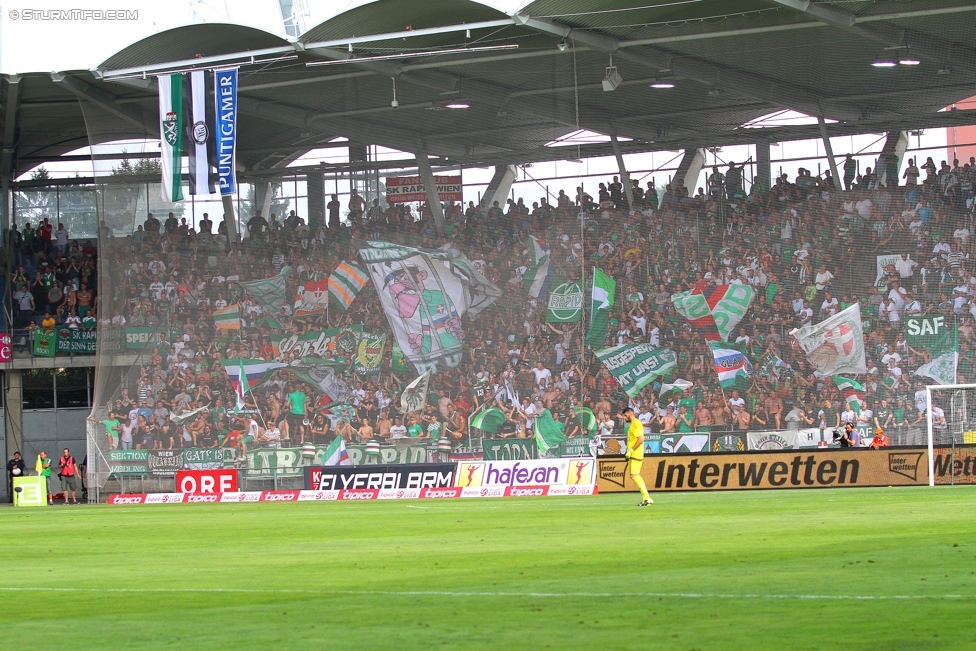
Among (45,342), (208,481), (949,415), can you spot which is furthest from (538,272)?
(45,342)

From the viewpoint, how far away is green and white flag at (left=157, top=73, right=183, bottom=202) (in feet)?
112

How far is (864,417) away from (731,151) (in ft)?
31.0

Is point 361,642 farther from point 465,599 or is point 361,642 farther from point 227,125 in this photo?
point 227,125

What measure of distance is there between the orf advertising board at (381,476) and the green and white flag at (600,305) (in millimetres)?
5348

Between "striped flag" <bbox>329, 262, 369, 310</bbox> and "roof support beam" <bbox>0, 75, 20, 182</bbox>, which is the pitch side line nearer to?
"striped flag" <bbox>329, 262, 369, 310</bbox>

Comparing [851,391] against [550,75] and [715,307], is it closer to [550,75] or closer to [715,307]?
[715,307]

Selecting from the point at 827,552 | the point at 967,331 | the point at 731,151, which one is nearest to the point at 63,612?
the point at 827,552

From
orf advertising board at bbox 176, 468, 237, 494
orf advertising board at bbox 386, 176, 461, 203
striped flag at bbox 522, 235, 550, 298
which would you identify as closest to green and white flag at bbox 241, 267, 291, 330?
orf advertising board at bbox 386, 176, 461, 203

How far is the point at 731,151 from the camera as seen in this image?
36531mm

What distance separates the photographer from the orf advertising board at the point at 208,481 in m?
34.2

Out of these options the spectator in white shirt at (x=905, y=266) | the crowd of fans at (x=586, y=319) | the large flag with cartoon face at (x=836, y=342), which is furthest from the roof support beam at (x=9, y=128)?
the spectator in white shirt at (x=905, y=266)

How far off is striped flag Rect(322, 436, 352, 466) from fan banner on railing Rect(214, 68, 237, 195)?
7228mm

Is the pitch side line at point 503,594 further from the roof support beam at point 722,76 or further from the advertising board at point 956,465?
the roof support beam at point 722,76

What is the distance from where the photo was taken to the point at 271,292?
122ft
